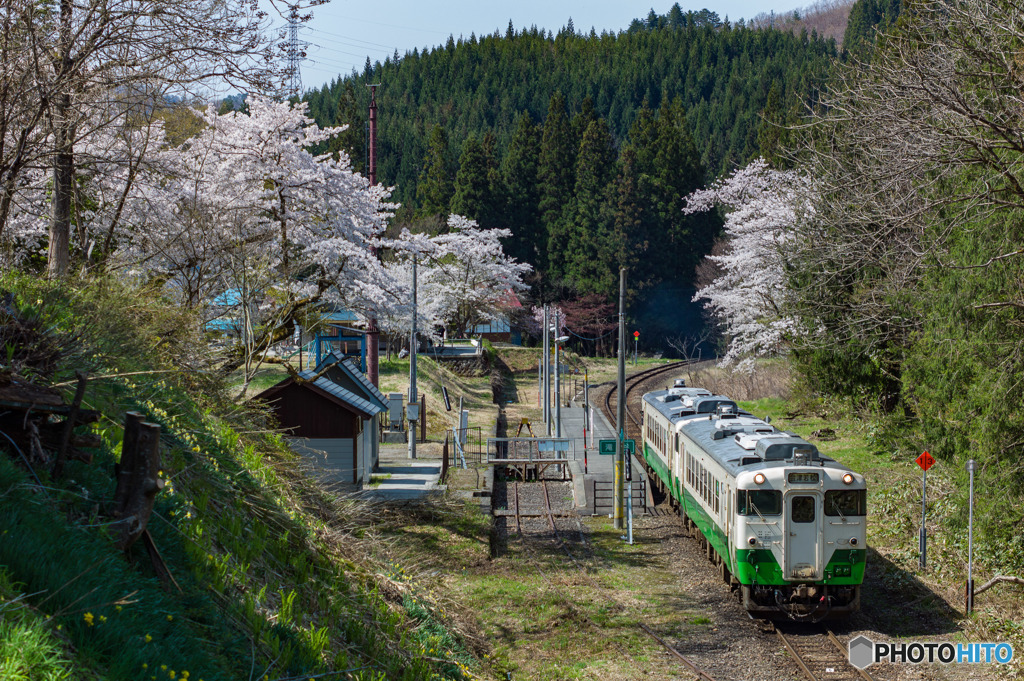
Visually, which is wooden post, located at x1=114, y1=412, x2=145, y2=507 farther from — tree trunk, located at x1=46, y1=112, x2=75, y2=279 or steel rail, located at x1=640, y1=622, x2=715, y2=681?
steel rail, located at x1=640, y1=622, x2=715, y2=681

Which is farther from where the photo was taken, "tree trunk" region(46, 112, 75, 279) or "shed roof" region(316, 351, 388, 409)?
"shed roof" region(316, 351, 388, 409)

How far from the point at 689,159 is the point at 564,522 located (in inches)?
1992

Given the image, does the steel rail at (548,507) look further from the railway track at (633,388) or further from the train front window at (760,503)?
the train front window at (760,503)

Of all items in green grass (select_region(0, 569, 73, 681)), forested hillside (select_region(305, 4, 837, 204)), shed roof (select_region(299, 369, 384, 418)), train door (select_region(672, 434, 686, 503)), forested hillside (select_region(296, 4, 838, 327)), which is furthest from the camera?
forested hillside (select_region(305, 4, 837, 204))

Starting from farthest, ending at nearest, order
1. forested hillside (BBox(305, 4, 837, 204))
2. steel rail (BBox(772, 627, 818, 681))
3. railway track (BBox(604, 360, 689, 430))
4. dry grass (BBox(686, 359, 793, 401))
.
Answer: forested hillside (BBox(305, 4, 837, 204)) < dry grass (BBox(686, 359, 793, 401)) < railway track (BBox(604, 360, 689, 430)) < steel rail (BBox(772, 627, 818, 681))

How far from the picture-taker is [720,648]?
39.9 feet

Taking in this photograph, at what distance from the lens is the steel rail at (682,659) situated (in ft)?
36.3

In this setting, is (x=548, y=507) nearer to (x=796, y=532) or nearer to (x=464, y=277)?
(x=796, y=532)

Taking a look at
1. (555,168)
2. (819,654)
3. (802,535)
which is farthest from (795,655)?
(555,168)

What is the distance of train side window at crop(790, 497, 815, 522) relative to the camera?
42.3 feet

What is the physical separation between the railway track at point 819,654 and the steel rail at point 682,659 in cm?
128

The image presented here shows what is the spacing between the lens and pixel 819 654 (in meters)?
11.9

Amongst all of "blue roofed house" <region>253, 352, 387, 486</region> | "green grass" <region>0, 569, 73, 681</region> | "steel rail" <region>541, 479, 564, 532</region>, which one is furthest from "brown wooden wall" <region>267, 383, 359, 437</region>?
"green grass" <region>0, 569, 73, 681</region>

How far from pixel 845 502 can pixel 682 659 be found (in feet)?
11.4
